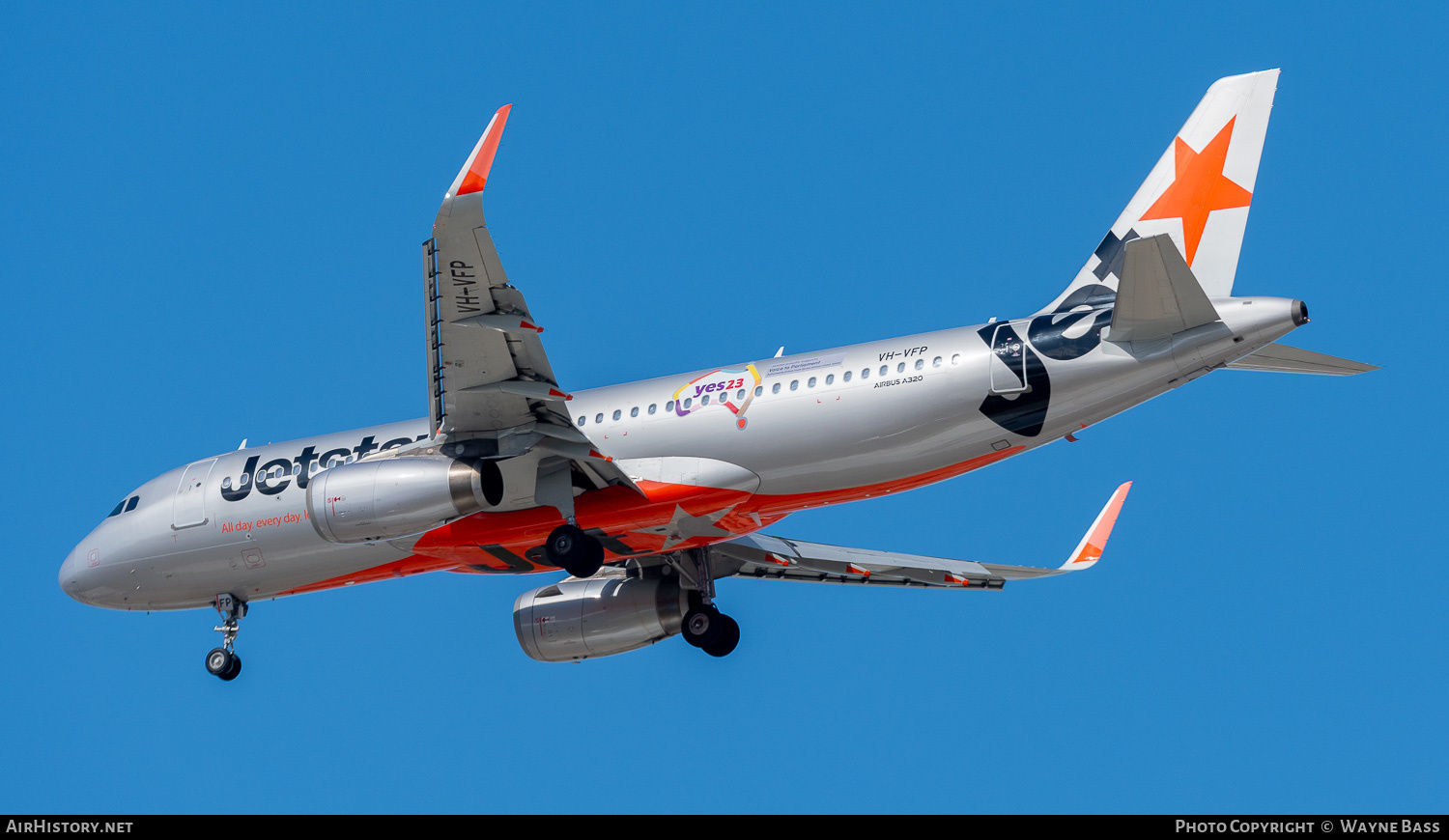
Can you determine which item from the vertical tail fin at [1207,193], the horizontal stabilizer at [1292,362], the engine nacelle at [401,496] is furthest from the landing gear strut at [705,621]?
the horizontal stabilizer at [1292,362]

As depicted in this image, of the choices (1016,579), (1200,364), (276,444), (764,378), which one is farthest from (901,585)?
(276,444)

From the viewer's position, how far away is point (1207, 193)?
2188 cm

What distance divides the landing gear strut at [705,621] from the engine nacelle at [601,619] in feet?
1.93

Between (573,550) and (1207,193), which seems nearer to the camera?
(573,550)

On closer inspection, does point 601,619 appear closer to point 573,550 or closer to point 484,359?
point 573,550

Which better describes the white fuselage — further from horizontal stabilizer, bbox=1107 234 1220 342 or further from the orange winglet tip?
the orange winglet tip

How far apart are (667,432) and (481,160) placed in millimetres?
5834

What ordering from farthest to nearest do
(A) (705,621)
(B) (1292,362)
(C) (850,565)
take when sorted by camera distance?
(C) (850,565)
(A) (705,621)
(B) (1292,362)

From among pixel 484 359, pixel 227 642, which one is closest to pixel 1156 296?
pixel 484 359

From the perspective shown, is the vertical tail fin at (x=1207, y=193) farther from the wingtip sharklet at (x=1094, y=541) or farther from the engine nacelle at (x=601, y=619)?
the engine nacelle at (x=601, y=619)

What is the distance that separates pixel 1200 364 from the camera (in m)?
19.4

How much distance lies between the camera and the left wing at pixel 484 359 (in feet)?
58.6
